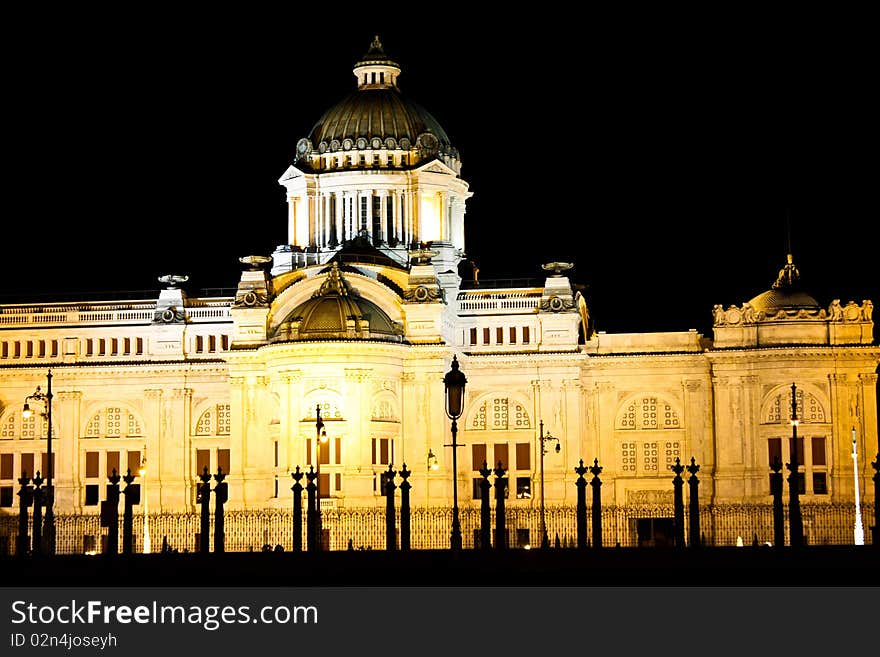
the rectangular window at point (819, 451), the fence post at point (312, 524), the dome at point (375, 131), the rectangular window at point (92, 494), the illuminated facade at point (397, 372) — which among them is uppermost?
the dome at point (375, 131)

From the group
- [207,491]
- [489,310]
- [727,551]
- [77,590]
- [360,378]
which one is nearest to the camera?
[77,590]

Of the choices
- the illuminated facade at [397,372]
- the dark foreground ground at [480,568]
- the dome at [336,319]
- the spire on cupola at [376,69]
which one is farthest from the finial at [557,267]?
the dark foreground ground at [480,568]

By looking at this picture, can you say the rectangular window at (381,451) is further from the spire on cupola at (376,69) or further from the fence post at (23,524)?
the fence post at (23,524)

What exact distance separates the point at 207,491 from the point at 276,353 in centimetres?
3068

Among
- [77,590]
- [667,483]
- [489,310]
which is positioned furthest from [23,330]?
[77,590]

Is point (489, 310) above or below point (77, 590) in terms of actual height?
above

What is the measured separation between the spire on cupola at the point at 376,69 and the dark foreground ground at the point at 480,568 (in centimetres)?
5751

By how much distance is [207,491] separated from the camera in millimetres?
84500

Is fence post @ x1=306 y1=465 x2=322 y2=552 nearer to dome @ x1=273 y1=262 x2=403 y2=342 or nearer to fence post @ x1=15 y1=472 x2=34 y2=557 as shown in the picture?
fence post @ x1=15 y1=472 x2=34 y2=557

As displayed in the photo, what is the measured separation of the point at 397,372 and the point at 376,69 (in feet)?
67.8

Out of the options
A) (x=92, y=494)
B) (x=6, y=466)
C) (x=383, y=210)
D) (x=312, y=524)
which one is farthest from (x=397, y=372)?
(x=312, y=524)

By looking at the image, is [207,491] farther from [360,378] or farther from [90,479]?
[90,479]

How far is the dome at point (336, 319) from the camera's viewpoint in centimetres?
11388

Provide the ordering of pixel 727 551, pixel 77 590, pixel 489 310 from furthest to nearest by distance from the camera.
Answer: pixel 489 310 → pixel 727 551 → pixel 77 590
